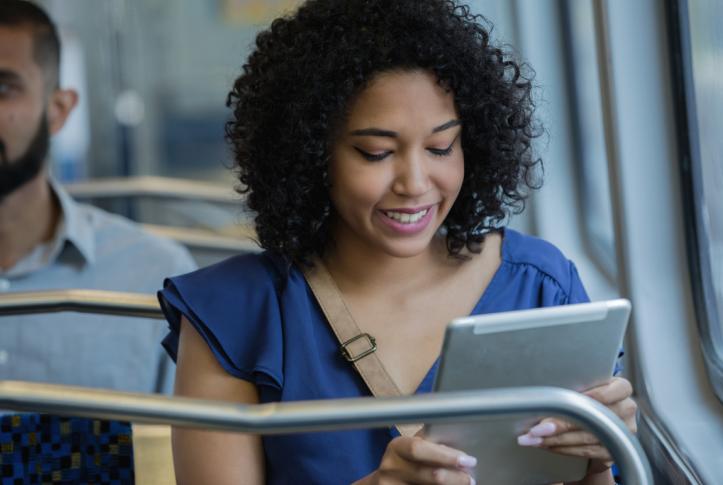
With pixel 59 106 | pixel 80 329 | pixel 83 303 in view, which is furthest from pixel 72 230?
pixel 83 303

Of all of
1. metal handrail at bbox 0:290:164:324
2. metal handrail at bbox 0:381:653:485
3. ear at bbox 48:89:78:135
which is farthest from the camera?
ear at bbox 48:89:78:135

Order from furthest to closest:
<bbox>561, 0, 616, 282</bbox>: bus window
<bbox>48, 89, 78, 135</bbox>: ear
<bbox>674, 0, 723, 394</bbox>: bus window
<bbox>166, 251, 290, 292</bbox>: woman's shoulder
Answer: <bbox>561, 0, 616, 282</bbox>: bus window
<bbox>48, 89, 78, 135</bbox>: ear
<bbox>674, 0, 723, 394</bbox>: bus window
<bbox>166, 251, 290, 292</bbox>: woman's shoulder

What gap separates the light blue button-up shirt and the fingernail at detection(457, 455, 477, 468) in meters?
1.47

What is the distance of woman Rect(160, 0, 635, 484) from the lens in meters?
1.68

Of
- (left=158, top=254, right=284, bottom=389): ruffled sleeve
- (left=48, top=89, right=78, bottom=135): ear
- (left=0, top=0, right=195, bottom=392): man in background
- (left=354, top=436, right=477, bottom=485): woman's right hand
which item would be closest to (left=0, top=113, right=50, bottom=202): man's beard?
(left=0, top=0, right=195, bottom=392): man in background

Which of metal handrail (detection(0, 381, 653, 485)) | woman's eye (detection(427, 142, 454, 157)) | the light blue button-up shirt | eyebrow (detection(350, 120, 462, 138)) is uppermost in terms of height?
eyebrow (detection(350, 120, 462, 138))

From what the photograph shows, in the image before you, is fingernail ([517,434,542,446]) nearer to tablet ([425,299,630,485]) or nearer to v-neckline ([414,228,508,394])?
tablet ([425,299,630,485])

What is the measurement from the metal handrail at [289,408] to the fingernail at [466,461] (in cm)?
17

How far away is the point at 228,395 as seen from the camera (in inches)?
67.7

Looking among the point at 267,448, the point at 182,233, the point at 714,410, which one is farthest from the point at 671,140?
the point at 182,233

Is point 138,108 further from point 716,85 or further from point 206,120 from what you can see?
point 716,85

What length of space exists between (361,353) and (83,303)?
2.14ft

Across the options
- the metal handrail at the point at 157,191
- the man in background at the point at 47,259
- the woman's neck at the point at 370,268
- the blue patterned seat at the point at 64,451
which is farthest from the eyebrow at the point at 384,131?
the metal handrail at the point at 157,191

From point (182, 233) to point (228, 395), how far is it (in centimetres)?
257
